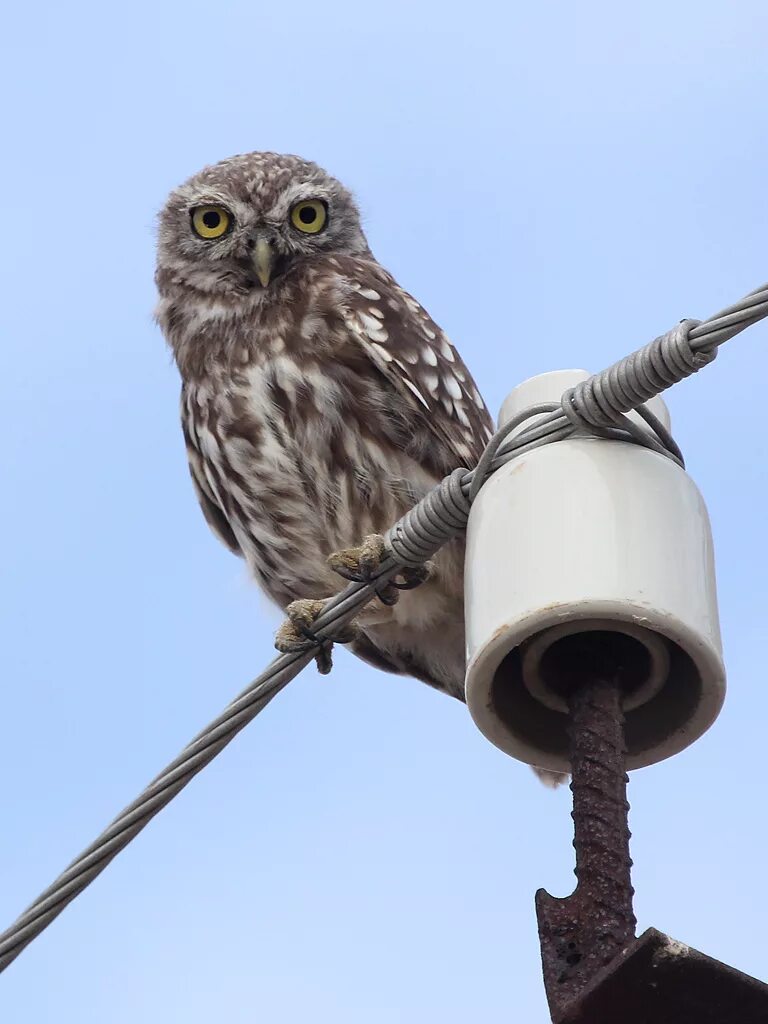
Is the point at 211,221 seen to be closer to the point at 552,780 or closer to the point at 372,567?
the point at 552,780

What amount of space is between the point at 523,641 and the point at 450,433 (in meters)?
2.29

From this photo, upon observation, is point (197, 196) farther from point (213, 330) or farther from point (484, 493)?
point (484, 493)

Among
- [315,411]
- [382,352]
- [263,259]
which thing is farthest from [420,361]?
[263,259]

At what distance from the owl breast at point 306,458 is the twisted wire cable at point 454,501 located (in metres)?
1.51

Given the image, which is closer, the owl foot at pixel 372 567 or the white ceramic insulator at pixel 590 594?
the white ceramic insulator at pixel 590 594

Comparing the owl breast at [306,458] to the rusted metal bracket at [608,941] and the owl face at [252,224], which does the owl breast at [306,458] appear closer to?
the owl face at [252,224]

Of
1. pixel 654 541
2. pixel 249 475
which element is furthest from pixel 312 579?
pixel 654 541

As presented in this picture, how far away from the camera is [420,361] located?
5.49 m

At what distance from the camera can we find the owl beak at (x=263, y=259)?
19.6 feet

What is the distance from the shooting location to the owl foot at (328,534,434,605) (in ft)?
12.3

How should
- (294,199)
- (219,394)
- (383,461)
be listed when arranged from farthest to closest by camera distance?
(294,199)
(219,394)
(383,461)

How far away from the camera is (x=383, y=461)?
5.29 meters

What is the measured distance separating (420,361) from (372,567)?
73.3 inches

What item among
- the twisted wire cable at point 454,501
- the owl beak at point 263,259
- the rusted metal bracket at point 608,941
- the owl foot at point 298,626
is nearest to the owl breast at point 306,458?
the owl beak at point 263,259
